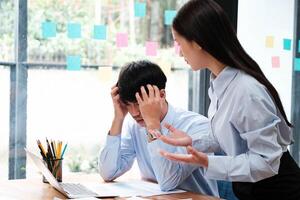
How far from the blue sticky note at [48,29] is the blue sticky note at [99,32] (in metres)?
0.24

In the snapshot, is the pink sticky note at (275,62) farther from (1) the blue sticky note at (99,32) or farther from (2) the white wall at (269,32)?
(1) the blue sticky note at (99,32)

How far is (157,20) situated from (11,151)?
1.10 meters

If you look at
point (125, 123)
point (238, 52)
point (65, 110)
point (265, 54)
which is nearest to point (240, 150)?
point (238, 52)

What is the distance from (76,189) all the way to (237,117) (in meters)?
0.67

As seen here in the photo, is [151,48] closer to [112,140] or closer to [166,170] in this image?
[112,140]

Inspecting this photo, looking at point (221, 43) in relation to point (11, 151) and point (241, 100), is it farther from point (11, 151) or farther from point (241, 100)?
point (11, 151)

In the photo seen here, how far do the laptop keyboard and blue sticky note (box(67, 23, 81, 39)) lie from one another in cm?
96

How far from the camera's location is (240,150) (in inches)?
67.8

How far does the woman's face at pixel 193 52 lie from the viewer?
1.76 meters

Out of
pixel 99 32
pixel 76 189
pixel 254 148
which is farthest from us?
pixel 99 32

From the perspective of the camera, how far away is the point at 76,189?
1904 millimetres

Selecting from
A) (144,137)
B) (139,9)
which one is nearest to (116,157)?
(144,137)

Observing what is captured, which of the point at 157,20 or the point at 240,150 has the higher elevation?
the point at 157,20

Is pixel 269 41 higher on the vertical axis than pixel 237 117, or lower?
higher
